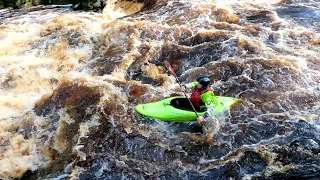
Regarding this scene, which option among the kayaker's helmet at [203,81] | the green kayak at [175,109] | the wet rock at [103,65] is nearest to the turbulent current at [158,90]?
the wet rock at [103,65]

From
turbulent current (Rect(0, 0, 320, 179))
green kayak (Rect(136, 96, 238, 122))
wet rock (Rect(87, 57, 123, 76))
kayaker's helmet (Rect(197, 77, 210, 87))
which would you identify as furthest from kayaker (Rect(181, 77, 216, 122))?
wet rock (Rect(87, 57, 123, 76))

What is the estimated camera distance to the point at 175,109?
6367mm

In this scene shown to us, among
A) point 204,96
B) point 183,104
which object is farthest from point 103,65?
point 204,96

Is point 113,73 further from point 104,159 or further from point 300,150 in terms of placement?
point 300,150

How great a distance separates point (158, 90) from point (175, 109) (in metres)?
1.17

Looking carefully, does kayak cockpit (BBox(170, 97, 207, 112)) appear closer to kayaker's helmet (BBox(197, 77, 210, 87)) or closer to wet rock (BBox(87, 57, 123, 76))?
kayaker's helmet (BBox(197, 77, 210, 87))

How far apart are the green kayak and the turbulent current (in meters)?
0.14

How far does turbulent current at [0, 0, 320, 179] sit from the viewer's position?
5473 mm

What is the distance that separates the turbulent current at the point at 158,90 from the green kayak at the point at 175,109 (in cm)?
14

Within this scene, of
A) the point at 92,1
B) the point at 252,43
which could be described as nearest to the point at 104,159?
the point at 252,43

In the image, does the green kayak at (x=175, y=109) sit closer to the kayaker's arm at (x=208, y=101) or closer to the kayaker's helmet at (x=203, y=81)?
the kayaker's arm at (x=208, y=101)

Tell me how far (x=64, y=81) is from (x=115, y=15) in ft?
16.0

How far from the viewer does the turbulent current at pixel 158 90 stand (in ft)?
18.0

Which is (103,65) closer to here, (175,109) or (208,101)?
(175,109)
